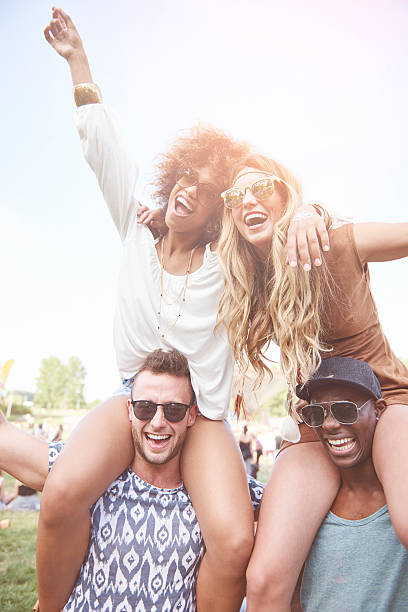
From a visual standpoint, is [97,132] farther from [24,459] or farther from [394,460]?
[394,460]

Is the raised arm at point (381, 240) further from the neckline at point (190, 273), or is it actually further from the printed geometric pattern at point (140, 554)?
the printed geometric pattern at point (140, 554)

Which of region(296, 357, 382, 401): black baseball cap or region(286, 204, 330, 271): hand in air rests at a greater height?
region(286, 204, 330, 271): hand in air

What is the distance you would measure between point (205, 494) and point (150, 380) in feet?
2.51

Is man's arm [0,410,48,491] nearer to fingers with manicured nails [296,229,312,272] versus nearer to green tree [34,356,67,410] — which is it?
fingers with manicured nails [296,229,312,272]

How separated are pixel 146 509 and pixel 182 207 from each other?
2.01 metres

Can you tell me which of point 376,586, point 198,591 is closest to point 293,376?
point 376,586

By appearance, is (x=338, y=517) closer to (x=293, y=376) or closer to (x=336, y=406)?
(x=336, y=406)

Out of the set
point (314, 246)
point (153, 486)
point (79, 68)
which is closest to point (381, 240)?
point (314, 246)

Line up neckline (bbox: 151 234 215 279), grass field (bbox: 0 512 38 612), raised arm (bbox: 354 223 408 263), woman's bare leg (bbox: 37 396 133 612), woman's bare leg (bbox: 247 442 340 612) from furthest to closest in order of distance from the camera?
1. grass field (bbox: 0 512 38 612)
2. neckline (bbox: 151 234 215 279)
3. woman's bare leg (bbox: 37 396 133 612)
4. raised arm (bbox: 354 223 408 263)
5. woman's bare leg (bbox: 247 442 340 612)

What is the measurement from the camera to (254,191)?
2957 millimetres

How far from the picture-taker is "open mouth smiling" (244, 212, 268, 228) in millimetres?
2959

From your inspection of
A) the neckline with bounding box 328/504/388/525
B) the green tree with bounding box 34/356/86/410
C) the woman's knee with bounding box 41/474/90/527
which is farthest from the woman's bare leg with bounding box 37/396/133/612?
the green tree with bounding box 34/356/86/410

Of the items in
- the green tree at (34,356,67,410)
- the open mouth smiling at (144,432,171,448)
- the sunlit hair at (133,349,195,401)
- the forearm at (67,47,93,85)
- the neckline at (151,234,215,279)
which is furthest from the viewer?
the green tree at (34,356,67,410)

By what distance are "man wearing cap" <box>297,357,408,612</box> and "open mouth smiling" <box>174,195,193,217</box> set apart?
1.42 meters
